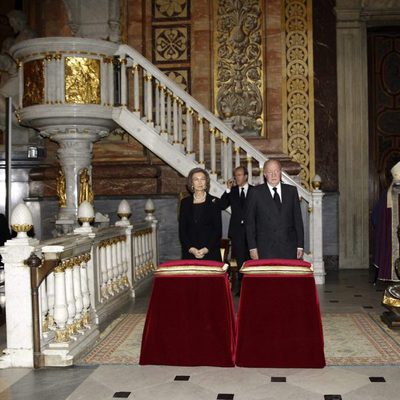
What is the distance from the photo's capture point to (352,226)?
34.4 ft

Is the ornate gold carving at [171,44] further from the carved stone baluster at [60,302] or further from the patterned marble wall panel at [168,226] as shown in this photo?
the carved stone baluster at [60,302]

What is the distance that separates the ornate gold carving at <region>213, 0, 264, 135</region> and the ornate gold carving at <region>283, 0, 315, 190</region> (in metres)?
0.45

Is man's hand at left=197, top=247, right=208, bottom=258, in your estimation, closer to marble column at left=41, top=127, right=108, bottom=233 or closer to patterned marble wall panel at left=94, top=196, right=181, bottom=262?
marble column at left=41, top=127, right=108, bottom=233

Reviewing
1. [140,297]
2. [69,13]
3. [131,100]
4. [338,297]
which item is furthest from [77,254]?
[69,13]

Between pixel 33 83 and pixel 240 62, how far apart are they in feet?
12.2

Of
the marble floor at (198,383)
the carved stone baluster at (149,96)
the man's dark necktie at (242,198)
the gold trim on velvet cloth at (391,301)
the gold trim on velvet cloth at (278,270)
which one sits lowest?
the marble floor at (198,383)

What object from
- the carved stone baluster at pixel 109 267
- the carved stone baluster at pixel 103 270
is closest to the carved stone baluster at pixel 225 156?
the carved stone baluster at pixel 109 267

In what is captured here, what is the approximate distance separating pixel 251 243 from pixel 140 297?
281 centimetres

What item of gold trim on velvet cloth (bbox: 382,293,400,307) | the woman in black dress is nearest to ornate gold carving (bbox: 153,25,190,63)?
the woman in black dress

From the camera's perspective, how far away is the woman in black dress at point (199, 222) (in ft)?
17.5

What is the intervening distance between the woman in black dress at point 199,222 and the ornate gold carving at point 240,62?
17.8 feet

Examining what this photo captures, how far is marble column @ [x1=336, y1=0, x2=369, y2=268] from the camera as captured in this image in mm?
10438

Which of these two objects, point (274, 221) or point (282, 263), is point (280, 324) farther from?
point (274, 221)

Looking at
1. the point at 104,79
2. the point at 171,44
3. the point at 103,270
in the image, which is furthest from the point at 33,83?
the point at 103,270
